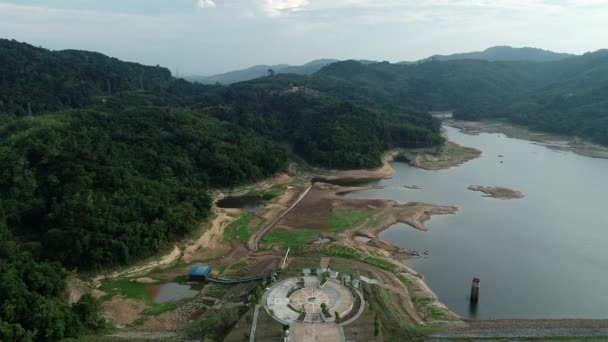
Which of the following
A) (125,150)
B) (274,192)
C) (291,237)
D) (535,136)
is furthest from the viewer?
(535,136)

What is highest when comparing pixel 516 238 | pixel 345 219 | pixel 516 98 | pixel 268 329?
pixel 516 98

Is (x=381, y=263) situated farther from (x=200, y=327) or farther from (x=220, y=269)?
(x=200, y=327)

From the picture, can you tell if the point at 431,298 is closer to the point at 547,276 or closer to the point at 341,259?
the point at 341,259

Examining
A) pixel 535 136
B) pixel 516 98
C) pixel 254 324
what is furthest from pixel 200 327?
pixel 516 98

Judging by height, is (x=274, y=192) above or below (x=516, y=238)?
above

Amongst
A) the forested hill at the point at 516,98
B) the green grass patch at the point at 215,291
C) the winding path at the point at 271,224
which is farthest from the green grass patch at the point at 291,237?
the forested hill at the point at 516,98

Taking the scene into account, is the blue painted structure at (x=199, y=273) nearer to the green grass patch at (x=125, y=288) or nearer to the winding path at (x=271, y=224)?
the green grass patch at (x=125, y=288)
